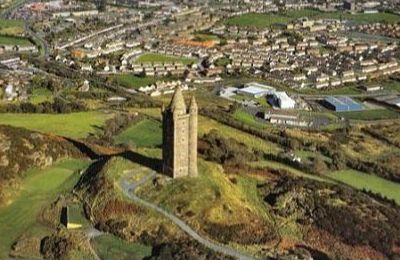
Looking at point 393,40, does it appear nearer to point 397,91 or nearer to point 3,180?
point 397,91

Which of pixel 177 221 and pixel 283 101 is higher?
pixel 177 221

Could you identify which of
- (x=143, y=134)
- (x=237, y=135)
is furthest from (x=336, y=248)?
(x=143, y=134)

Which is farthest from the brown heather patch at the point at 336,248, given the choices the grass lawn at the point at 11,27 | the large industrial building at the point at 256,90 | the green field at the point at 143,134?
the grass lawn at the point at 11,27

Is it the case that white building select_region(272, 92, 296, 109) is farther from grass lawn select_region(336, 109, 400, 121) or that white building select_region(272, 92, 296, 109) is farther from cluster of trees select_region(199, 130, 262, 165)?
cluster of trees select_region(199, 130, 262, 165)

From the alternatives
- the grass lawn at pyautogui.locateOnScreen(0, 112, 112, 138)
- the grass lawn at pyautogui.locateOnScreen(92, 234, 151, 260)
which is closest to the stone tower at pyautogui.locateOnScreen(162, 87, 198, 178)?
the grass lawn at pyautogui.locateOnScreen(92, 234, 151, 260)

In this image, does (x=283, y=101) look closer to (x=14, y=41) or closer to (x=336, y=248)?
(x=336, y=248)

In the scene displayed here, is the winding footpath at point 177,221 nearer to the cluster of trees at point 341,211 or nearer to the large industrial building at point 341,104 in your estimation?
the cluster of trees at point 341,211

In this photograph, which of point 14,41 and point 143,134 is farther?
point 14,41
